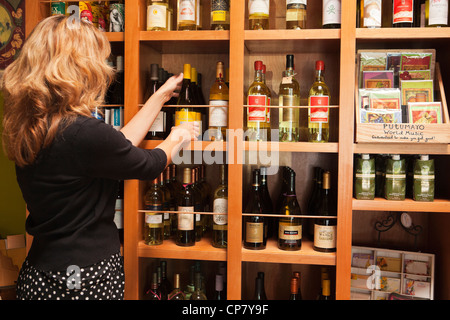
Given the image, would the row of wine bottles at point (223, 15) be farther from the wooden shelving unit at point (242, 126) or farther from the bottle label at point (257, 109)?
the bottle label at point (257, 109)

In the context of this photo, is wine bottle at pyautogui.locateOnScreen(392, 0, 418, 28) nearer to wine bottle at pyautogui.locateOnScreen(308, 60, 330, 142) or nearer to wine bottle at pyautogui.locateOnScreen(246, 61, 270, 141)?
wine bottle at pyautogui.locateOnScreen(308, 60, 330, 142)

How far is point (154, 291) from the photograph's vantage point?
1.76 m

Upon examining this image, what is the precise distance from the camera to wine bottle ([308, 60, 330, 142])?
156 centimetres

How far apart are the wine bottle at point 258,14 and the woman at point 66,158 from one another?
0.65 metres

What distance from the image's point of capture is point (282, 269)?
76.2 inches

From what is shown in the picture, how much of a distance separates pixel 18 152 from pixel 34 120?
0.10 metres

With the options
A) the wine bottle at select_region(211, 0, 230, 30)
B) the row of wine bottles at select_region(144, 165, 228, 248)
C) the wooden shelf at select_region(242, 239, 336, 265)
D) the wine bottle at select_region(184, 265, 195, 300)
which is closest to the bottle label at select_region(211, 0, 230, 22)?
the wine bottle at select_region(211, 0, 230, 30)

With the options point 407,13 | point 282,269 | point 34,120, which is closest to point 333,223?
point 282,269

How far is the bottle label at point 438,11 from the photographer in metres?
1.51

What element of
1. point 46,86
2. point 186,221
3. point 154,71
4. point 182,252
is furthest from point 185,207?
point 46,86

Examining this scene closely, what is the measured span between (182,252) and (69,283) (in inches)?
20.0

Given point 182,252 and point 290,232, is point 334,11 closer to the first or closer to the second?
point 290,232

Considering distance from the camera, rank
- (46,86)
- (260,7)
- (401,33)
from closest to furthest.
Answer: (46,86)
(401,33)
(260,7)
